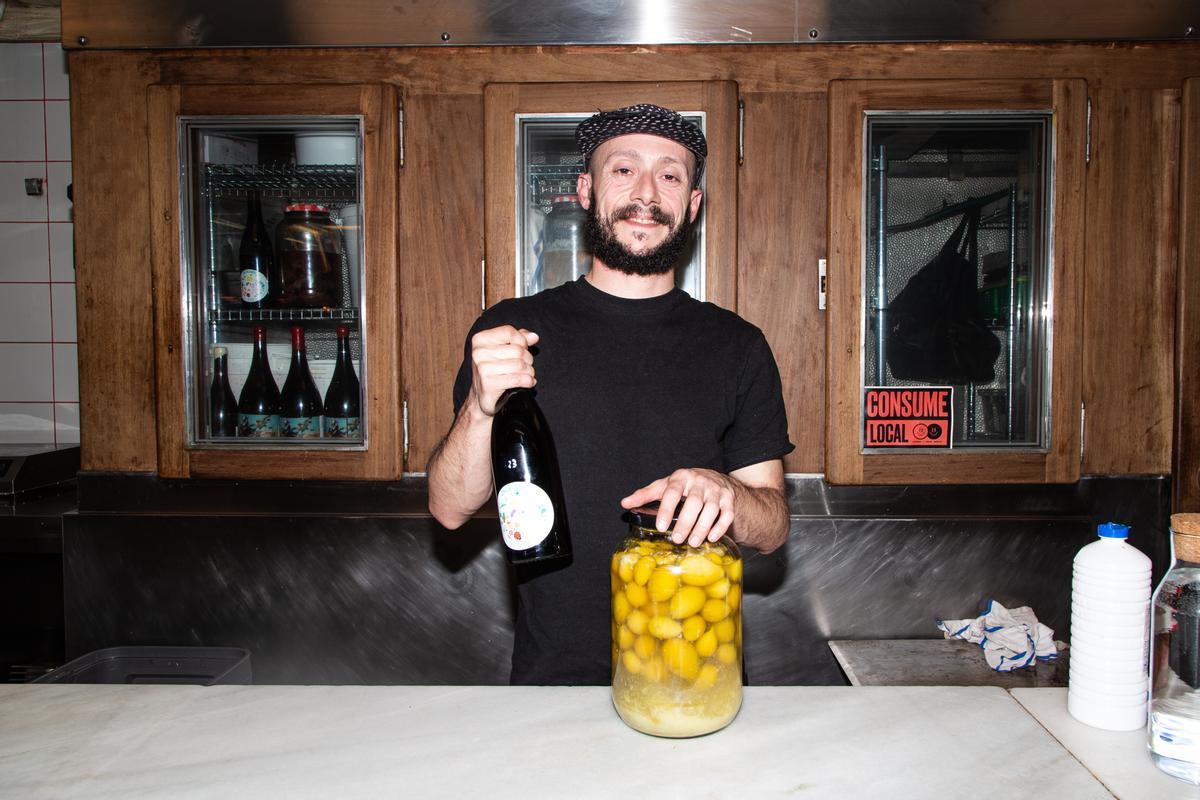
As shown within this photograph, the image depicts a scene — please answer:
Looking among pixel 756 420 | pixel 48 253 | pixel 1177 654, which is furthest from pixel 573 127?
pixel 48 253

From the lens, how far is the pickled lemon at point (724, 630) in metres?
0.81

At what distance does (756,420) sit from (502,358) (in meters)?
0.62

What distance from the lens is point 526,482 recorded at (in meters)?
1.18

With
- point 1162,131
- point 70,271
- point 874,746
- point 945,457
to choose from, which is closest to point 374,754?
point 874,746

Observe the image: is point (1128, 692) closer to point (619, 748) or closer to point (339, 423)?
point (619, 748)

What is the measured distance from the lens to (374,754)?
2.73ft

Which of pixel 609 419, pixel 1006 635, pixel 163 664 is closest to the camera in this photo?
pixel 609 419

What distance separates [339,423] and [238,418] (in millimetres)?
319

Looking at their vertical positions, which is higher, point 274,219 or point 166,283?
point 274,219

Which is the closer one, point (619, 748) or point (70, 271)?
point (619, 748)

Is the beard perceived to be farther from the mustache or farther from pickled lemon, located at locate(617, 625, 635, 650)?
pickled lemon, located at locate(617, 625, 635, 650)

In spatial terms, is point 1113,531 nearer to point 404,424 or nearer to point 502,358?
point 502,358

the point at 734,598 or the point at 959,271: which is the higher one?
the point at 959,271

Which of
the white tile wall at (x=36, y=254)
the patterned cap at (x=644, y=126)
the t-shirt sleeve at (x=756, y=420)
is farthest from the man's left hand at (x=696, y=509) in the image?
the white tile wall at (x=36, y=254)
